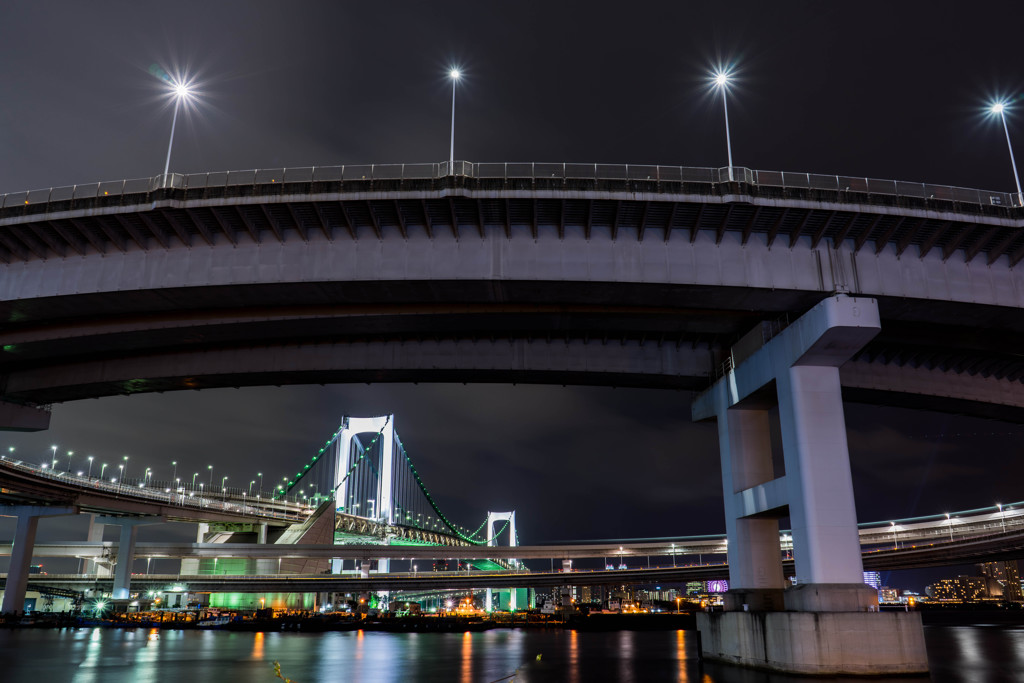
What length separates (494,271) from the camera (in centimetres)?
2733

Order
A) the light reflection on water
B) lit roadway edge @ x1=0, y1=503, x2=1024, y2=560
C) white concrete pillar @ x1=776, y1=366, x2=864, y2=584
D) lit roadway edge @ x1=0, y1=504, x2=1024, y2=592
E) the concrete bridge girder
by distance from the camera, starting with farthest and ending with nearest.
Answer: lit roadway edge @ x1=0, y1=503, x2=1024, y2=560 < lit roadway edge @ x1=0, y1=504, x2=1024, y2=592 < the light reflection on water < the concrete bridge girder < white concrete pillar @ x1=776, y1=366, x2=864, y2=584

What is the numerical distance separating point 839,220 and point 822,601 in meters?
13.7

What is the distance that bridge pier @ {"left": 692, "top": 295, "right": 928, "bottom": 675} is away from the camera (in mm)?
25641

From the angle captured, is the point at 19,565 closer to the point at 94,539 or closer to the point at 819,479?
the point at 94,539

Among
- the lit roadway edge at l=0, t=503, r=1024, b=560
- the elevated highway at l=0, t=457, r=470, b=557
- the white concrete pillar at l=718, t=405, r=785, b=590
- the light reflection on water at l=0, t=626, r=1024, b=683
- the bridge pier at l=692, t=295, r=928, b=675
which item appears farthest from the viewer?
the lit roadway edge at l=0, t=503, r=1024, b=560

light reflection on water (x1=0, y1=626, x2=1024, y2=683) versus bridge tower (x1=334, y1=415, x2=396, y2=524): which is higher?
bridge tower (x1=334, y1=415, x2=396, y2=524)

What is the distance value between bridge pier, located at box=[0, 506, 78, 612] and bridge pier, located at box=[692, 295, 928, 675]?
78.0 metres

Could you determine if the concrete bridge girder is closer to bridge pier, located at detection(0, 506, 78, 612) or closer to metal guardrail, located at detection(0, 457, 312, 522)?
metal guardrail, located at detection(0, 457, 312, 522)

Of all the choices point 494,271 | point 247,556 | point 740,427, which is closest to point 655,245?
point 494,271

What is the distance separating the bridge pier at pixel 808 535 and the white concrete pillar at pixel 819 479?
0.04 meters

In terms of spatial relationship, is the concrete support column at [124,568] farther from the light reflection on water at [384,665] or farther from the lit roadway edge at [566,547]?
the light reflection on water at [384,665]

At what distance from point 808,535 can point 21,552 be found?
86.1m

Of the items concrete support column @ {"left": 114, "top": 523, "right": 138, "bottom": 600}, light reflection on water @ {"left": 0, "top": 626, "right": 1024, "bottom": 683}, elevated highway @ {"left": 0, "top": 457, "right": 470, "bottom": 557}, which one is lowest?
light reflection on water @ {"left": 0, "top": 626, "right": 1024, "bottom": 683}

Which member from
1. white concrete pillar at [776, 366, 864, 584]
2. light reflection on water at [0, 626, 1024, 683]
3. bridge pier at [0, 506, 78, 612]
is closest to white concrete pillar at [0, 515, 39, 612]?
bridge pier at [0, 506, 78, 612]
